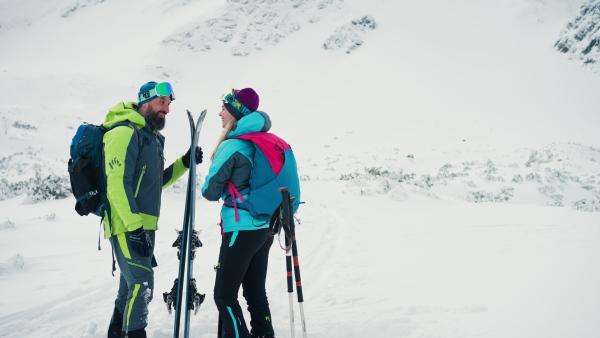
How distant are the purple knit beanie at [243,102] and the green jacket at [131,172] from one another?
74 cm

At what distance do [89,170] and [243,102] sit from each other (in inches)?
53.7

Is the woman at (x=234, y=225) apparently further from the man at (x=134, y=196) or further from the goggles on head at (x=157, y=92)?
the goggles on head at (x=157, y=92)

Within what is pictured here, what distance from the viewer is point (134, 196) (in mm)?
3125

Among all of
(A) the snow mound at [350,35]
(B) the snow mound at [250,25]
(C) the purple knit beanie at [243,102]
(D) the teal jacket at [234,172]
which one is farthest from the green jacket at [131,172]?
(B) the snow mound at [250,25]

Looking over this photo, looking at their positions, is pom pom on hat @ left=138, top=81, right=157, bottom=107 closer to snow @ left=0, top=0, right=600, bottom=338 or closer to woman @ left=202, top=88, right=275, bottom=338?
woman @ left=202, top=88, right=275, bottom=338

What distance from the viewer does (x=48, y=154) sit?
60.3 feet

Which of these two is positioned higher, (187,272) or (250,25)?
(250,25)

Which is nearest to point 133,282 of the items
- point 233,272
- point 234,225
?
point 233,272

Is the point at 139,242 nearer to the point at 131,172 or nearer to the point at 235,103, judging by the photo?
the point at 131,172

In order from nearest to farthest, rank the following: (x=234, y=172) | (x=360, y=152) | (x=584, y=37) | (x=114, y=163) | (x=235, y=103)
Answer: (x=114, y=163), (x=234, y=172), (x=235, y=103), (x=360, y=152), (x=584, y=37)

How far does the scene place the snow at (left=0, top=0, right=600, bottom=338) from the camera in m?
4.27

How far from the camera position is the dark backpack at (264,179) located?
2969 mm

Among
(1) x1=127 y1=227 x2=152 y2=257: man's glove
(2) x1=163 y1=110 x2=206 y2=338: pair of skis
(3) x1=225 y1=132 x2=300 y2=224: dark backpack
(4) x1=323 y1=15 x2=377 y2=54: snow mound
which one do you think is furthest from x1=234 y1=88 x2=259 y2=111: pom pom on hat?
(4) x1=323 y1=15 x2=377 y2=54: snow mound

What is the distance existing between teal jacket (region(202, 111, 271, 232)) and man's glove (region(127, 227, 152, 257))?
598 millimetres
